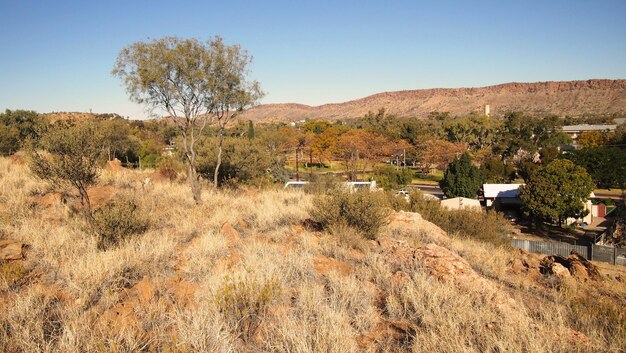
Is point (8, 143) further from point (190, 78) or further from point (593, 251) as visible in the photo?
point (593, 251)

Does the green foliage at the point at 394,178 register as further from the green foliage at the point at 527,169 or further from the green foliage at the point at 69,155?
the green foliage at the point at 69,155

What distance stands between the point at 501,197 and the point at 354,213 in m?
29.0

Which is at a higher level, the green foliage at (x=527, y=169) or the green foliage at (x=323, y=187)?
the green foliage at (x=323, y=187)

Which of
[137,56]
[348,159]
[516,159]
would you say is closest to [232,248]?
[137,56]

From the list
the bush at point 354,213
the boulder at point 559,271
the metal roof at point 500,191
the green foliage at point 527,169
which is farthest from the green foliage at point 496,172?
the bush at point 354,213

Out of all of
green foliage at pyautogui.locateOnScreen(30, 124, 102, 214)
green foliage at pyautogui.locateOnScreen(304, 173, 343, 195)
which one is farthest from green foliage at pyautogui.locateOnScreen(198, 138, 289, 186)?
green foliage at pyautogui.locateOnScreen(30, 124, 102, 214)

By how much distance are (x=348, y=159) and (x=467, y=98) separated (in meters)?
149

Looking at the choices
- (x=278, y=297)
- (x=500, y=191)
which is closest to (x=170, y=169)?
(x=278, y=297)

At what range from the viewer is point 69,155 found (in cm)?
855

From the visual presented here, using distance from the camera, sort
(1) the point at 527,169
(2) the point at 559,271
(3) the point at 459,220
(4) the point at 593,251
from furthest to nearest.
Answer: (1) the point at 527,169, (4) the point at 593,251, (3) the point at 459,220, (2) the point at 559,271

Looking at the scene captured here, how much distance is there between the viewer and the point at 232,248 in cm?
664

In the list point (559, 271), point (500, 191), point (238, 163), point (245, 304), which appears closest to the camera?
point (245, 304)

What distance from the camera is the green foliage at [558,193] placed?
2753 cm

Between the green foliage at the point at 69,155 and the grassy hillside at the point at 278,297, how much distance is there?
108 centimetres
